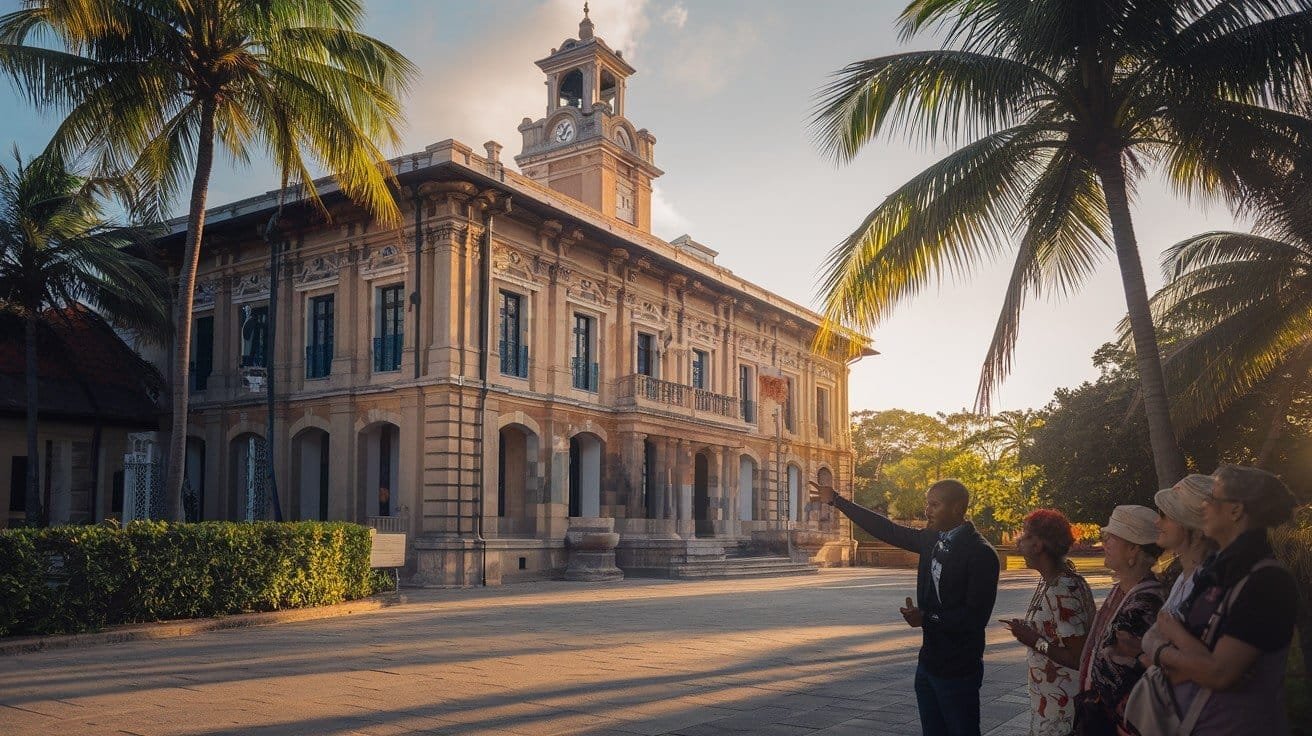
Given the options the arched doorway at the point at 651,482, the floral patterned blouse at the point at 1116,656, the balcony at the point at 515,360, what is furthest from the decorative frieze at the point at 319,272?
the floral patterned blouse at the point at 1116,656

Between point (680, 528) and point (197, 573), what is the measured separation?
60.2 ft

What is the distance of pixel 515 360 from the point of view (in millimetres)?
25031

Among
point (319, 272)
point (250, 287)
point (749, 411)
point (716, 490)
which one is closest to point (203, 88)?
point (319, 272)

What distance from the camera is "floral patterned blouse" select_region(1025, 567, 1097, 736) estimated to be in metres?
4.45

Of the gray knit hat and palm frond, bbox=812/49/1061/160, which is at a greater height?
palm frond, bbox=812/49/1061/160

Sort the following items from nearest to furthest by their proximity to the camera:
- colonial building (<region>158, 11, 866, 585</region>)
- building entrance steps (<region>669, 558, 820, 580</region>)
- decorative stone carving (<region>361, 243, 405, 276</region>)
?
colonial building (<region>158, 11, 866, 585</region>)
decorative stone carving (<region>361, 243, 405, 276</region>)
building entrance steps (<region>669, 558, 820, 580</region>)

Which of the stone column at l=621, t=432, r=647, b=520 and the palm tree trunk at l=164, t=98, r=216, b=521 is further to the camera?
the stone column at l=621, t=432, r=647, b=520

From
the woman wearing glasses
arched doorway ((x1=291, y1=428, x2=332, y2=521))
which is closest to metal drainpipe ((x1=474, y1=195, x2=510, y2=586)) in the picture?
arched doorway ((x1=291, y1=428, x2=332, y2=521))

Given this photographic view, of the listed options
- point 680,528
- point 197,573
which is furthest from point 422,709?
point 680,528

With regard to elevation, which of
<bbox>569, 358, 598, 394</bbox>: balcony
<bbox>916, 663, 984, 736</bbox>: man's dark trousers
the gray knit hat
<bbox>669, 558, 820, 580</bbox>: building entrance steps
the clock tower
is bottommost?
<bbox>669, 558, 820, 580</bbox>: building entrance steps

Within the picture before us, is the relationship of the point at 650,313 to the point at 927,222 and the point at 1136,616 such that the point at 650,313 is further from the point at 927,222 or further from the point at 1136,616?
the point at 1136,616

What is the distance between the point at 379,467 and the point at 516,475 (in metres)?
3.33

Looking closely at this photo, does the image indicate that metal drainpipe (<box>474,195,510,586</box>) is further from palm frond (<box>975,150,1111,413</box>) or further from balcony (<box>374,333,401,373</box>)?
palm frond (<box>975,150,1111,413</box>)

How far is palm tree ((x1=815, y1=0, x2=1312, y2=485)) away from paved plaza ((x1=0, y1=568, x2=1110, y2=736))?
333cm
